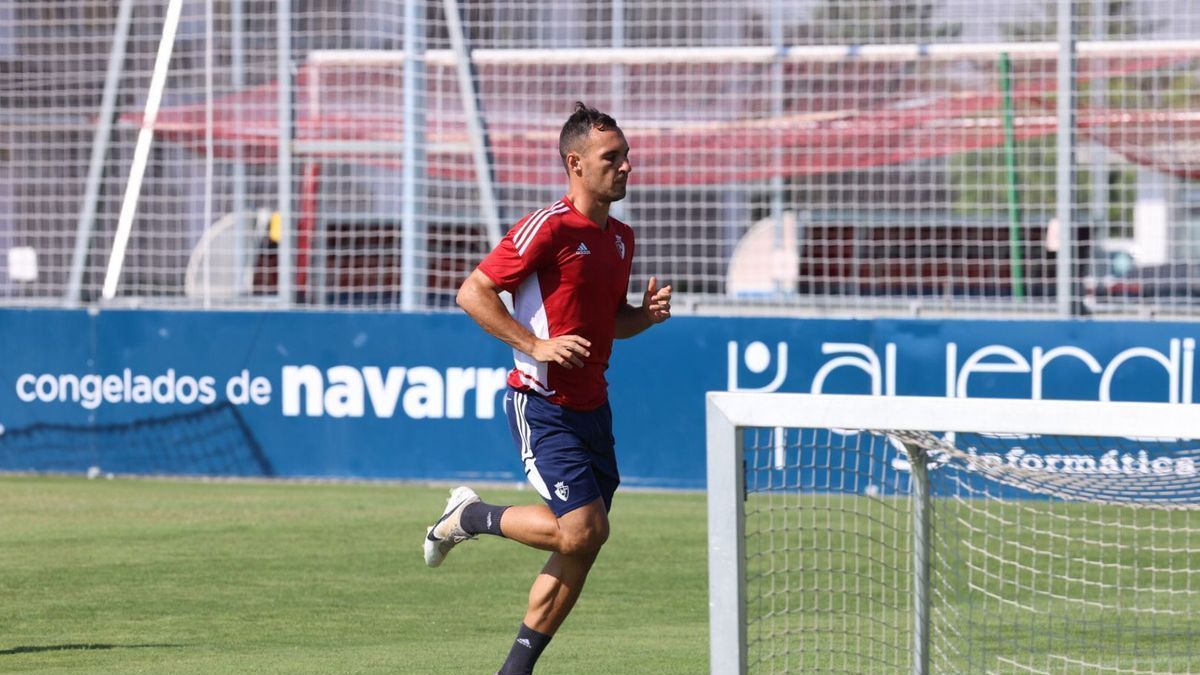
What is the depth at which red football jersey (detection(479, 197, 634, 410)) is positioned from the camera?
6.66 m

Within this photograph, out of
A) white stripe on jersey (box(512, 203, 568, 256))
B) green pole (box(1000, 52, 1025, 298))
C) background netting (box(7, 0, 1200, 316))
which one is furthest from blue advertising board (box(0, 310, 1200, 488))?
white stripe on jersey (box(512, 203, 568, 256))

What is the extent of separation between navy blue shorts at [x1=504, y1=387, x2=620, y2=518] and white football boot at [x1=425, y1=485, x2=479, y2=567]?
445mm

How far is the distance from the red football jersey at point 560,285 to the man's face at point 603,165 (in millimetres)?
122

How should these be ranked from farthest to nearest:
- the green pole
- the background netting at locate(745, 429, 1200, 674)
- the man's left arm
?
1. the green pole
2. the man's left arm
3. the background netting at locate(745, 429, 1200, 674)

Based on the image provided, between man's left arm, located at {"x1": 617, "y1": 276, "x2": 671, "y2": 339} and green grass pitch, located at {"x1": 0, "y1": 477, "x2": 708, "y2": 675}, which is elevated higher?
man's left arm, located at {"x1": 617, "y1": 276, "x2": 671, "y2": 339}

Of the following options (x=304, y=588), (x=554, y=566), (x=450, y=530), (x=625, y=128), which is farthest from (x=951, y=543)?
(x=625, y=128)

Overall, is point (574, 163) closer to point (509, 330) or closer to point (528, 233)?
point (528, 233)

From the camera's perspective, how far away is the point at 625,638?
8.16m

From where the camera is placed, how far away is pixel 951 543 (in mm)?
9758

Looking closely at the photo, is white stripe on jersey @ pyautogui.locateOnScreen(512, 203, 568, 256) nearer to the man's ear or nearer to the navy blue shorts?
the man's ear

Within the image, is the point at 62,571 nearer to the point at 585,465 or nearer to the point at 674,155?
the point at 585,465

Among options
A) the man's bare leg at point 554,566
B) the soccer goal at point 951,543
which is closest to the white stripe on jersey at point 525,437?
the man's bare leg at point 554,566

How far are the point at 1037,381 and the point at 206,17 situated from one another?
6873 mm

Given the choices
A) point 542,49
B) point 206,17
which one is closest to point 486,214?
point 542,49
